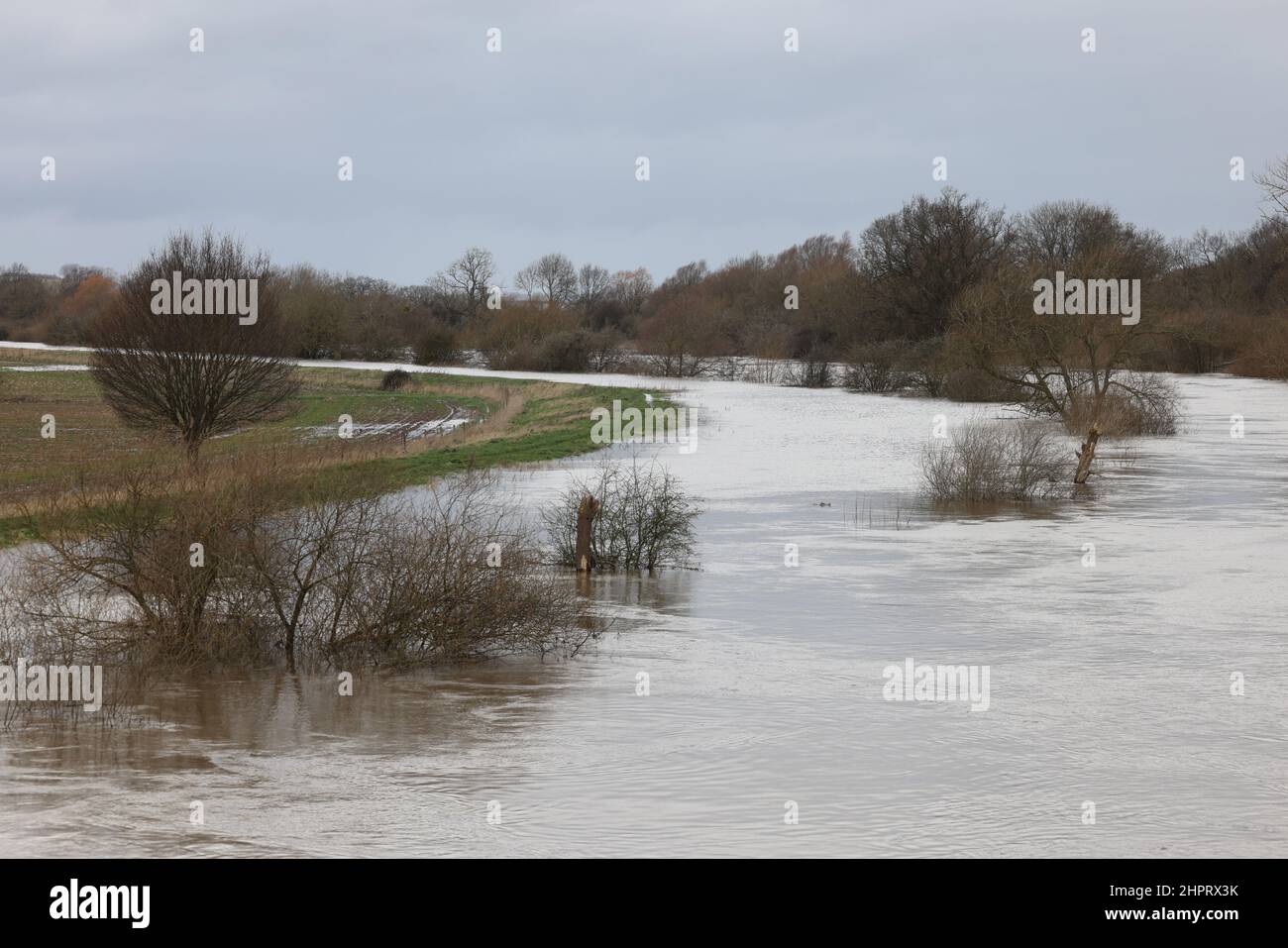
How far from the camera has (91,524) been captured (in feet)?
50.3

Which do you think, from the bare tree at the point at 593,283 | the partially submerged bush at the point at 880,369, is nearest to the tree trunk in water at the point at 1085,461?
the partially submerged bush at the point at 880,369

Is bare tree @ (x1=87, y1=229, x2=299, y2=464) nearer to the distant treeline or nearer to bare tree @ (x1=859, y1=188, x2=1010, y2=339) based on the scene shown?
the distant treeline

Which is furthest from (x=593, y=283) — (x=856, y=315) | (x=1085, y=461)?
(x=1085, y=461)

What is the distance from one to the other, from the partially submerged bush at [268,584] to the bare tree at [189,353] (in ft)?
60.5

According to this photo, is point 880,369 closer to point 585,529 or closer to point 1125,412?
point 1125,412

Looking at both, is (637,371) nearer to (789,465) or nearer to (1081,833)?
(789,465)

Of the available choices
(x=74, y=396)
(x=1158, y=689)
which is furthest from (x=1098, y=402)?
(x=74, y=396)

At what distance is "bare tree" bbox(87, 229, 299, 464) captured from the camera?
34.9 meters

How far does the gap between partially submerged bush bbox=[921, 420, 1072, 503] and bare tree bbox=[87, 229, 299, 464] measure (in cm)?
1700

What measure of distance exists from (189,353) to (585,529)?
17.3 meters

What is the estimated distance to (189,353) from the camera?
3494cm

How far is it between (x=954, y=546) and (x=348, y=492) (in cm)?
1255

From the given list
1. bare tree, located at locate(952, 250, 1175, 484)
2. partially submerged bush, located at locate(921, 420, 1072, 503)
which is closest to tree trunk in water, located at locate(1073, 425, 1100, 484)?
partially submerged bush, located at locate(921, 420, 1072, 503)
